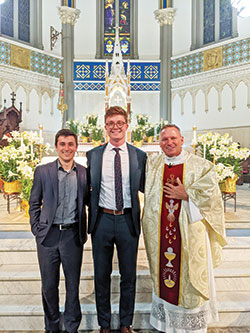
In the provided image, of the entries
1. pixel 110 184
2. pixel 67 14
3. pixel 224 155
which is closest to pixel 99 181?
pixel 110 184

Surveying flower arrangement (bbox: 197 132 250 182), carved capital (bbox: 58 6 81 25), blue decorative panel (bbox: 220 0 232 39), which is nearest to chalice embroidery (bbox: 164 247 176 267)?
flower arrangement (bbox: 197 132 250 182)

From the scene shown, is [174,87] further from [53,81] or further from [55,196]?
[55,196]

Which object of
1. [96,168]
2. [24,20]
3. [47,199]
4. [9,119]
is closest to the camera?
[47,199]

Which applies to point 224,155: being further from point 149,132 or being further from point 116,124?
point 149,132

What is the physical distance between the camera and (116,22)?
1115cm

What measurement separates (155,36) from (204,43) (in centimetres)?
185

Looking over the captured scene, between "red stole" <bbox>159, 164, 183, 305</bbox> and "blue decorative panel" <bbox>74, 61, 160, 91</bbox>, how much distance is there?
30.2 feet

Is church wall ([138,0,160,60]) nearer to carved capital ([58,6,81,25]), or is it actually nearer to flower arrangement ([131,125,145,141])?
carved capital ([58,6,81,25])

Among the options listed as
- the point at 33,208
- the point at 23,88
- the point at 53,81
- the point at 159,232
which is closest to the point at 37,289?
the point at 33,208

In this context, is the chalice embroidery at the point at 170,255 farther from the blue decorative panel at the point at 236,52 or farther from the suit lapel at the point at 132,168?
the blue decorative panel at the point at 236,52

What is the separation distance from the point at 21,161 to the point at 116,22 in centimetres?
882

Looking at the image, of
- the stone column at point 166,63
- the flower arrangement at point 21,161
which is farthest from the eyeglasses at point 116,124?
the stone column at point 166,63

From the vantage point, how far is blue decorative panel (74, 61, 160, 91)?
10.8 metres

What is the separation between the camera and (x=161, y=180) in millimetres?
2209
